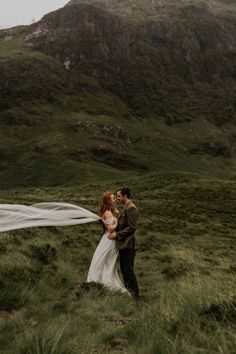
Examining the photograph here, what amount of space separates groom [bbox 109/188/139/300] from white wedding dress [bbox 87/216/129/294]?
0.71 feet

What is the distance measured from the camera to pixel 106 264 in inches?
508

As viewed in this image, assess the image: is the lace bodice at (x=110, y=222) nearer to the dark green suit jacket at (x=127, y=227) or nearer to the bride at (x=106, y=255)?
the bride at (x=106, y=255)

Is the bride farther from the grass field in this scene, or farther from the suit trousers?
the grass field

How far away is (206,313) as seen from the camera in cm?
696

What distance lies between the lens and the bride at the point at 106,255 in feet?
41.4

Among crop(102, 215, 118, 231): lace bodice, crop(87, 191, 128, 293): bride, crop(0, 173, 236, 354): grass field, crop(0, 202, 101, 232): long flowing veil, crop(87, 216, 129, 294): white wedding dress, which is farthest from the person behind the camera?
crop(102, 215, 118, 231): lace bodice

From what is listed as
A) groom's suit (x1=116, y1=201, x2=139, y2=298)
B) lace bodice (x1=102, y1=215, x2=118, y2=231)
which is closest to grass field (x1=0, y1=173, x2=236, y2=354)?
groom's suit (x1=116, y1=201, x2=139, y2=298)

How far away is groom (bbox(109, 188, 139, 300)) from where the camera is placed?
494 inches

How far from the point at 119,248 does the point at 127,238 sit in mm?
305

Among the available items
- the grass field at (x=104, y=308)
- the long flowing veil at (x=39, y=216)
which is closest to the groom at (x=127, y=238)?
the grass field at (x=104, y=308)

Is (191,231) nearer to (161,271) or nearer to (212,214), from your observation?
(212,214)

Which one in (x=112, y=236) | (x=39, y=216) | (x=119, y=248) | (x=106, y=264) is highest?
(x=39, y=216)

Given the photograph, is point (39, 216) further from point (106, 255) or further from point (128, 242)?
point (128, 242)

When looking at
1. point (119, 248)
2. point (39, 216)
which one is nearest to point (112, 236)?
point (119, 248)
